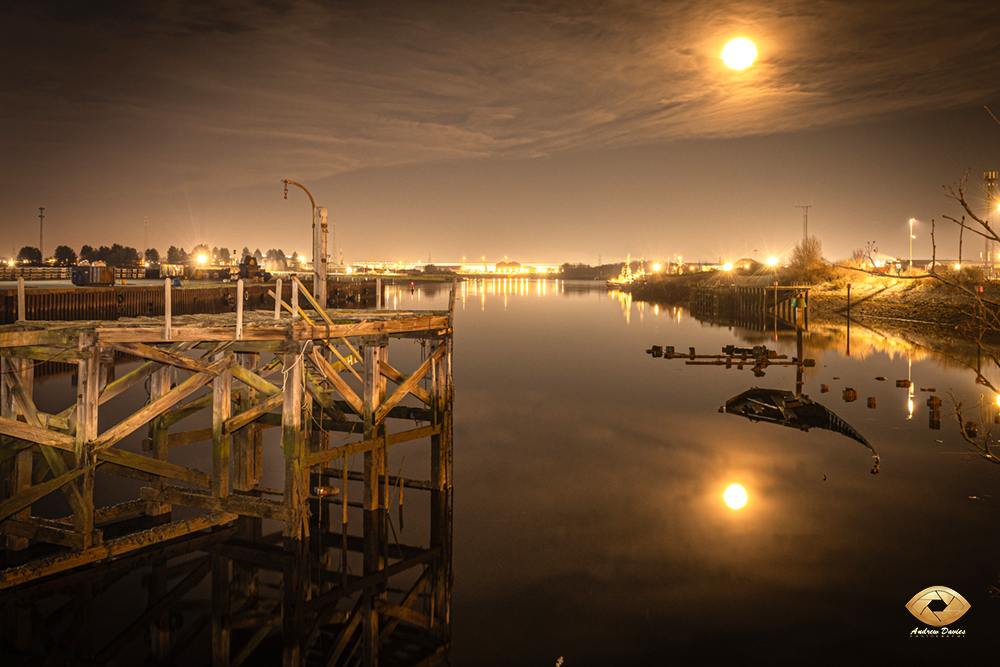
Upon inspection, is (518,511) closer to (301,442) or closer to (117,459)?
(301,442)

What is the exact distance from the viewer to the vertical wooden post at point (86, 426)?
1123 centimetres

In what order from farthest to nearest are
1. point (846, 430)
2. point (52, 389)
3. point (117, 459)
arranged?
point (52, 389), point (846, 430), point (117, 459)

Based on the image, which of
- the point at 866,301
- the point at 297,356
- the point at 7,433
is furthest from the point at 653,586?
the point at 866,301

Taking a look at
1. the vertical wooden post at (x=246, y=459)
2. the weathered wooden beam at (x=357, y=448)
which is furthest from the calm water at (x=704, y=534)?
the vertical wooden post at (x=246, y=459)

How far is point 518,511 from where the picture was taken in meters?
17.5

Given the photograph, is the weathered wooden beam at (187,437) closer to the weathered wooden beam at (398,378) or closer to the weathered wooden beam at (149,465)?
the weathered wooden beam at (149,465)

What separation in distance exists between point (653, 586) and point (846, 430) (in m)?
17.5

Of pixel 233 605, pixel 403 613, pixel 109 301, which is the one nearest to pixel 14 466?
pixel 233 605

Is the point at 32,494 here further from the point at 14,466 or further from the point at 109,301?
the point at 109,301

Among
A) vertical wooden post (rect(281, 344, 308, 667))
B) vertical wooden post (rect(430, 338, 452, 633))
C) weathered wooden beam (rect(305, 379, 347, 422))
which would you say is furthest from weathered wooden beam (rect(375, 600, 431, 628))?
weathered wooden beam (rect(305, 379, 347, 422))

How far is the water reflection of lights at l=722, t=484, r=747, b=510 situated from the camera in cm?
1848

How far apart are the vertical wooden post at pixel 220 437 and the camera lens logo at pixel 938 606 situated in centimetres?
1313

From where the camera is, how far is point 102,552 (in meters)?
11.6

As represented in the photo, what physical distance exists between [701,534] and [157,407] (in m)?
12.2
